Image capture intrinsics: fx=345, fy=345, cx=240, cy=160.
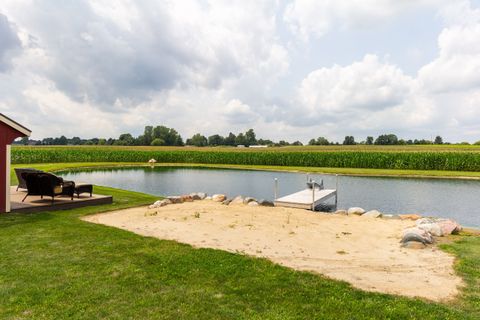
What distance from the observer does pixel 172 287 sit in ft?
16.6

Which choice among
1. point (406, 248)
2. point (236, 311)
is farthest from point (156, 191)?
point (236, 311)

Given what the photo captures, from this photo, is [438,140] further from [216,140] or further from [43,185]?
[43,185]

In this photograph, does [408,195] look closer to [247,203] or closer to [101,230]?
[247,203]

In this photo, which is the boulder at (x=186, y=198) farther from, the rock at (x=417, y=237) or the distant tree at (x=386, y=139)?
the distant tree at (x=386, y=139)

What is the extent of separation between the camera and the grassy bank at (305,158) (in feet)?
111

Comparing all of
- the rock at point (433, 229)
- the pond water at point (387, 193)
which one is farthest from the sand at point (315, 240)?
the pond water at point (387, 193)

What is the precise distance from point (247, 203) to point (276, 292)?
8459 millimetres

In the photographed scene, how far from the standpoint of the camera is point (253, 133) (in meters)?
135

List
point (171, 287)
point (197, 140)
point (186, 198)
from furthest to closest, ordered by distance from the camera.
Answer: point (197, 140), point (186, 198), point (171, 287)

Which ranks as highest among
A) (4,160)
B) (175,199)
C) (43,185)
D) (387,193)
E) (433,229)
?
(4,160)

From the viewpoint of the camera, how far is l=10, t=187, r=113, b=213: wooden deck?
34.4 ft

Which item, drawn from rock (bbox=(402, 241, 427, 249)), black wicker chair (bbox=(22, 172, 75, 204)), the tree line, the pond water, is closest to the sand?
rock (bbox=(402, 241, 427, 249))

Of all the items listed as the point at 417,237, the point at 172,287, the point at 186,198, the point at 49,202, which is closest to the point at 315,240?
the point at 417,237

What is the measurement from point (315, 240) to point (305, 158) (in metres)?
32.4
